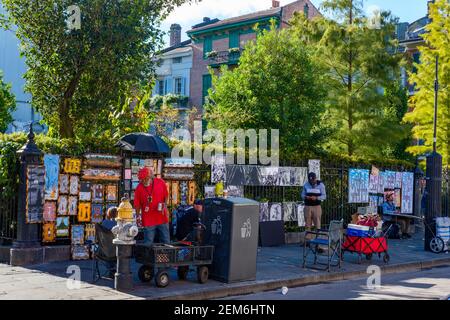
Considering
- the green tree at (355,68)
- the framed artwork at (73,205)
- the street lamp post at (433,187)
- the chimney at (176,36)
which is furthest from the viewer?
the chimney at (176,36)

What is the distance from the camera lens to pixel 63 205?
480 inches

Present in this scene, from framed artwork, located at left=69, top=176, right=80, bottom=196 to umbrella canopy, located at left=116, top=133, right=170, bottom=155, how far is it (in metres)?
1.25

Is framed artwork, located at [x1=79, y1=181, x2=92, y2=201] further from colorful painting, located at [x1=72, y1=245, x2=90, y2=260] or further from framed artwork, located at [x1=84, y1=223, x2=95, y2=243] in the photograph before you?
colorful painting, located at [x1=72, y1=245, x2=90, y2=260]

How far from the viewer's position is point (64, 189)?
12.2 meters

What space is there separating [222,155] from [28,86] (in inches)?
204

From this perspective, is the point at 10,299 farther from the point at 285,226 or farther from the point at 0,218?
the point at 285,226

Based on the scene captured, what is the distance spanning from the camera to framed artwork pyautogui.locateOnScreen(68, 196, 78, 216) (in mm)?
12305

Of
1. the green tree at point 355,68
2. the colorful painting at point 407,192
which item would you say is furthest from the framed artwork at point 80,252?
the green tree at point 355,68

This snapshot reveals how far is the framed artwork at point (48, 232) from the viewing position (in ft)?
39.1

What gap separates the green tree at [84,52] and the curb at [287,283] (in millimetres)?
6982

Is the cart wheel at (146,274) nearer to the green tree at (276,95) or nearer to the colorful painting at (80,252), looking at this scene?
the colorful painting at (80,252)

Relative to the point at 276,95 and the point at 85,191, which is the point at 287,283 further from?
the point at 276,95

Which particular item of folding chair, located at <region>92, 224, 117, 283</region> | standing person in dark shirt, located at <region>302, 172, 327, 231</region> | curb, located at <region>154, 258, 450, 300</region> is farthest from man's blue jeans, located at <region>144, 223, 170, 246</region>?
standing person in dark shirt, located at <region>302, 172, 327, 231</region>
